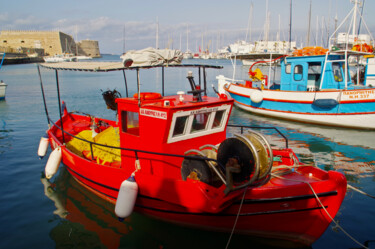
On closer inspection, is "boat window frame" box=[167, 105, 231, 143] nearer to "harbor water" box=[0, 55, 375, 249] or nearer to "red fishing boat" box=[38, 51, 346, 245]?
"red fishing boat" box=[38, 51, 346, 245]

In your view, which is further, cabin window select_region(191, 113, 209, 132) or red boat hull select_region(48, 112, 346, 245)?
cabin window select_region(191, 113, 209, 132)

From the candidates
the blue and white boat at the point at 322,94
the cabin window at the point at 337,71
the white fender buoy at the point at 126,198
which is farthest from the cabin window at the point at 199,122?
the cabin window at the point at 337,71

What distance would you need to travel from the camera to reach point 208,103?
6156 millimetres

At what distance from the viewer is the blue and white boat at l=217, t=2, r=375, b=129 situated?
14.6 m

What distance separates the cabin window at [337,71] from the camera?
16266 millimetres

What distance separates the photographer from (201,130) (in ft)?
21.4

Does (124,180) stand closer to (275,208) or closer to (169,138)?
(169,138)

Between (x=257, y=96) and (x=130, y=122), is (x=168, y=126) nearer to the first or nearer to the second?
(x=130, y=122)

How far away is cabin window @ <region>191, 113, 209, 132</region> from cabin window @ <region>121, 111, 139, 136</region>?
51.1 inches

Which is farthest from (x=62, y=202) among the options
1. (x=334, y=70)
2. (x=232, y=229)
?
(x=334, y=70)

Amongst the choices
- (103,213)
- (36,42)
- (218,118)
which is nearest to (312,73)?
(218,118)

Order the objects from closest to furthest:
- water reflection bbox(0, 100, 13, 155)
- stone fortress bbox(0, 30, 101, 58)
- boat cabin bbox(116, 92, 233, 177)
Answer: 1. boat cabin bbox(116, 92, 233, 177)
2. water reflection bbox(0, 100, 13, 155)
3. stone fortress bbox(0, 30, 101, 58)

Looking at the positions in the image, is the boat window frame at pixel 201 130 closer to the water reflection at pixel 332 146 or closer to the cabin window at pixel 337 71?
the water reflection at pixel 332 146

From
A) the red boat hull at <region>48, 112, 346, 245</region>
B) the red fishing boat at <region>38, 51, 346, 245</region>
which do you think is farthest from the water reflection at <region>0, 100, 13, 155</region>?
the red boat hull at <region>48, 112, 346, 245</region>
